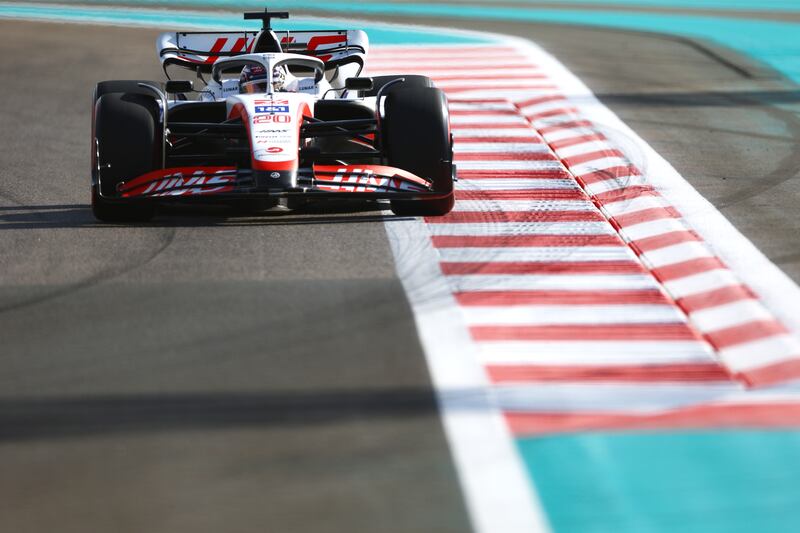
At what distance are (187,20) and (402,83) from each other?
13168mm

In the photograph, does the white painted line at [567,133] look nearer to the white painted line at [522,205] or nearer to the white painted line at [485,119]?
the white painted line at [485,119]

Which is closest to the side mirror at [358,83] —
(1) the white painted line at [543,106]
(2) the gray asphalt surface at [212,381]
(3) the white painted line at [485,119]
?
(2) the gray asphalt surface at [212,381]

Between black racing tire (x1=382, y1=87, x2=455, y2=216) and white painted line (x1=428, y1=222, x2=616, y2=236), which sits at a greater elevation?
black racing tire (x1=382, y1=87, x2=455, y2=216)

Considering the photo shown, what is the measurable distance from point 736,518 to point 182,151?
19.9ft

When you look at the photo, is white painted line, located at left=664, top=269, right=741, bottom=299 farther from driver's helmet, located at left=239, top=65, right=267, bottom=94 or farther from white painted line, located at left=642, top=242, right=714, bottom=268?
driver's helmet, located at left=239, top=65, right=267, bottom=94

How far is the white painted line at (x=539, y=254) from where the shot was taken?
8359mm

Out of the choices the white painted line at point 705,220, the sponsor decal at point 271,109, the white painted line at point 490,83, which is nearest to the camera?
the white painted line at point 705,220

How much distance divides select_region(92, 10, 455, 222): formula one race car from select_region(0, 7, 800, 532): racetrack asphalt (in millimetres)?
343

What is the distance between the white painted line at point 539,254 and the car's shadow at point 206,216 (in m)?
1.03

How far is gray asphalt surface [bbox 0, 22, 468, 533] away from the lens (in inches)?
194

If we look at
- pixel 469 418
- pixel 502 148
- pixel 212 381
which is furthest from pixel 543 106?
pixel 469 418

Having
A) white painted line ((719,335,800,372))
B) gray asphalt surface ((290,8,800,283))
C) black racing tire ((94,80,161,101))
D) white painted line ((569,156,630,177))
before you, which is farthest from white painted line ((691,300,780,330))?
black racing tire ((94,80,161,101))

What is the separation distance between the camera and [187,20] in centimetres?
2195

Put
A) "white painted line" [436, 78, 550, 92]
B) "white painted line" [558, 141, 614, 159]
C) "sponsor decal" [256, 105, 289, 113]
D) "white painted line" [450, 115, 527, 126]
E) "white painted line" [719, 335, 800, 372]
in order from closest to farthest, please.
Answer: "white painted line" [719, 335, 800, 372] → "sponsor decal" [256, 105, 289, 113] → "white painted line" [558, 141, 614, 159] → "white painted line" [450, 115, 527, 126] → "white painted line" [436, 78, 550, 92]
